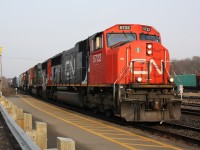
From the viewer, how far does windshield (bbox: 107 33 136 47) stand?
13.5 meters

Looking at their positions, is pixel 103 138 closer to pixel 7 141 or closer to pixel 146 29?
pixel 7 141

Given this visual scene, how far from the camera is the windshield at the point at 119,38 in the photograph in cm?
1349

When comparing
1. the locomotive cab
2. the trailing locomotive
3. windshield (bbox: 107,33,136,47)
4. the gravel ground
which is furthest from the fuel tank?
the gravel ground

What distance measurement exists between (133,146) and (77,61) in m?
11.1

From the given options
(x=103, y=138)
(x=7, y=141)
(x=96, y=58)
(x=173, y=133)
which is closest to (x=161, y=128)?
(x=173, y=133)

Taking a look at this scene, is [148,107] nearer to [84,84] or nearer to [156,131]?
[156,131]

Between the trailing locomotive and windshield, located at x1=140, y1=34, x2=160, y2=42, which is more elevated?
windshield, located at x1=140, y1=34, x2=160, y2=42

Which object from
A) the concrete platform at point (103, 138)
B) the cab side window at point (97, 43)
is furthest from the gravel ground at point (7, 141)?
the cab side window at point (97, 43)

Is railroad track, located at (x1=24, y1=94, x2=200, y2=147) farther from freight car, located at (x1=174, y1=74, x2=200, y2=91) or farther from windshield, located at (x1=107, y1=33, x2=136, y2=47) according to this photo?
freight car, located at (x1=174, y1=74, x2=200, y2=91)

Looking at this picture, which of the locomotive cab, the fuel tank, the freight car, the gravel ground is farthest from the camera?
the freight car

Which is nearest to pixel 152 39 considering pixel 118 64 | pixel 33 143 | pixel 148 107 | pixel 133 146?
pixel 118 64

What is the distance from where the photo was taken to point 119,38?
13.6 metres

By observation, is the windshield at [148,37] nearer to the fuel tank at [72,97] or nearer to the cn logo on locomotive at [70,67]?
the fuel tank at [72,97]

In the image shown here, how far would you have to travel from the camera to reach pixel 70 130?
35.4ft
